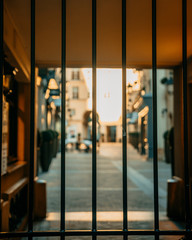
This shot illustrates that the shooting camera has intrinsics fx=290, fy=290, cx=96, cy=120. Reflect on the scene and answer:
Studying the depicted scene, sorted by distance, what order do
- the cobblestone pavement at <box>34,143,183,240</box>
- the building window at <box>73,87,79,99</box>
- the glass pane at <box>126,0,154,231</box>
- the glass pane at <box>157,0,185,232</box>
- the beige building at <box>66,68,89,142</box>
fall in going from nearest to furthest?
the glass pane at <box>126,0,154,231</box>, the glass pane at <box>157,0,185,232</box>, the cobblestone pavement at <box>34,143,183,240</box>, the beige building at <box>66,68,89,142</box>, the building window at <box>73,87,79,99</box>

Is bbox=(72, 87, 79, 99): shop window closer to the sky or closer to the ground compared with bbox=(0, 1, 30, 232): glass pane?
closer to the sky

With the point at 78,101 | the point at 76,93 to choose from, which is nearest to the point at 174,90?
the point at 78,101

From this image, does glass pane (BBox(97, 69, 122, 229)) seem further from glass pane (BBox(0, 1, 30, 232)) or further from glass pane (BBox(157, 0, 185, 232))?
glass pane (BBox(0, 1, 30, 232))

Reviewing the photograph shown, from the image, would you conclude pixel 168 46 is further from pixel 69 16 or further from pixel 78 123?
pixel 78 123

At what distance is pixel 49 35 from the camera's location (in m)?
3.95

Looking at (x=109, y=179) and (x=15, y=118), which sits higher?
(x=15, y=118)

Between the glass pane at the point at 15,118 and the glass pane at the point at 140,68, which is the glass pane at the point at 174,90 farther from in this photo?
the glass pane at the point at 15,118

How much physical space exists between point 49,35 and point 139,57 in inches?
71.4

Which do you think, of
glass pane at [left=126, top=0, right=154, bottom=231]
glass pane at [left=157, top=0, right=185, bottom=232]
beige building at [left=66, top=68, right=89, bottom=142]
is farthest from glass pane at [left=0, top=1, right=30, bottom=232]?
beige building at [left=66, top=68, right=89, bottom=142]

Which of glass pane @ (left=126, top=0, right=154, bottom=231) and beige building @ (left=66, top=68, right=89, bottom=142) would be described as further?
beige building @ (left=66, top=68, right=89, bottom=142)

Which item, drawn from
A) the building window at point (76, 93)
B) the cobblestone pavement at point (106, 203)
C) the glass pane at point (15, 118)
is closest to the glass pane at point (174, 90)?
the cobblestone pavement at point (106, 203)

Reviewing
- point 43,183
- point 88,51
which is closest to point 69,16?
point 88,51

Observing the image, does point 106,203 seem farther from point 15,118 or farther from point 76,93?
point 76,93

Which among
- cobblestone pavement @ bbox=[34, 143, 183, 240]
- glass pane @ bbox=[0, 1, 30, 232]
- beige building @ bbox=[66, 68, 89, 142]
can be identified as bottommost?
cobblestone pavement @ bbox=[34, 143, 183, 240]
